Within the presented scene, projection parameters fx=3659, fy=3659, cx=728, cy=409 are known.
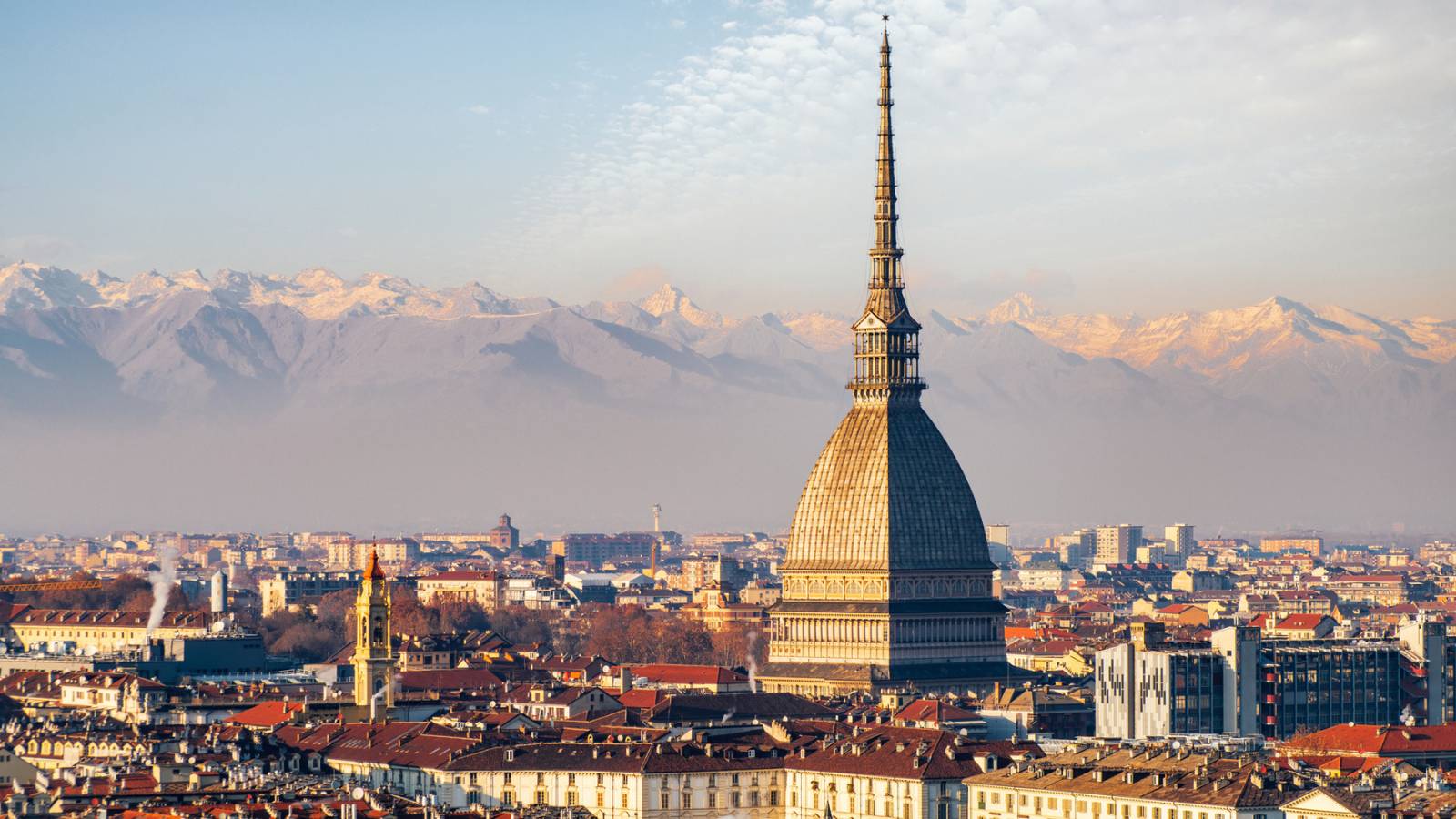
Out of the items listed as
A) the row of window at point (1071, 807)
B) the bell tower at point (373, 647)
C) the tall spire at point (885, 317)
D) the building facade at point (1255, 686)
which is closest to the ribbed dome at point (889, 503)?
the tall spire at point (885, 317)

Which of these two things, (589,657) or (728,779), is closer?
(728,779)

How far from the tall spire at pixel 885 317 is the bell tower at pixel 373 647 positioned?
44.5 meters

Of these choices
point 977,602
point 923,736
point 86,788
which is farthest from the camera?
point 977,602

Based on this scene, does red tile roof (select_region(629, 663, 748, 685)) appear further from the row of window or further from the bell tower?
the row of window

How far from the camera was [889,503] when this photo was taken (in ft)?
582

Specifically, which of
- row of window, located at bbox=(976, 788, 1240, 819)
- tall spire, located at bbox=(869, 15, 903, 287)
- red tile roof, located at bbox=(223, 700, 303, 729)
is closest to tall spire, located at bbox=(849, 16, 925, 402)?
tall spire, located at bbox=(869, 15, 903, 287)

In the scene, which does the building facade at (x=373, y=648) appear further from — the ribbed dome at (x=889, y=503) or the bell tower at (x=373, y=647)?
the ribbed dome at (x=889, y=503)

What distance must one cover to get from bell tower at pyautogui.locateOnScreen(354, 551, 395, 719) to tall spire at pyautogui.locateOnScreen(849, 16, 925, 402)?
44.5m

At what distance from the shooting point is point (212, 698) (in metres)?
146

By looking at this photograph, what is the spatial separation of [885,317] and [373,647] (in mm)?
49264

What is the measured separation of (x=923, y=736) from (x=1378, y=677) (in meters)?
37.8

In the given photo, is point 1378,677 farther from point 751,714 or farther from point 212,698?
point 212,698

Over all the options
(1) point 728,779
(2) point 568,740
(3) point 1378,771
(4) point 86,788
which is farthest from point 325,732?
(3) point 1378,771

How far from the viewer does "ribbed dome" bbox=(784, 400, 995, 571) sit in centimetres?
17762
